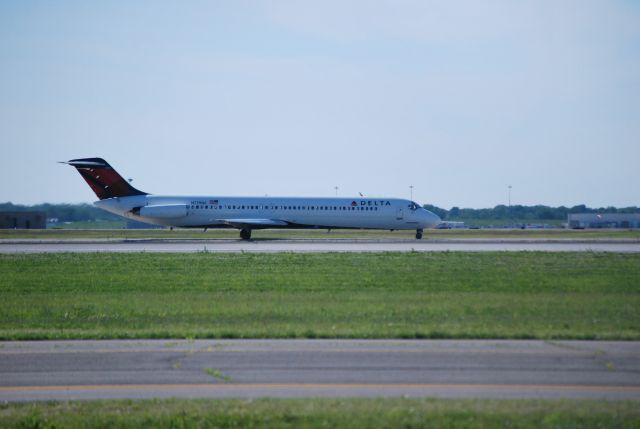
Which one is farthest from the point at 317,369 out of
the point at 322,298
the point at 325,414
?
the point at 322,298

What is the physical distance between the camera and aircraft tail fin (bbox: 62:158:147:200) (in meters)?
53.8

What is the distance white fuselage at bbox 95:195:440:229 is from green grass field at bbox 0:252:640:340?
22.1 metres

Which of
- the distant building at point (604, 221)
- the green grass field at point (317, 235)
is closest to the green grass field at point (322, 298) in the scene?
the green grass field at point (317, 235)

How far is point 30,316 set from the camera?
56.2ft

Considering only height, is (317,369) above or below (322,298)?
below

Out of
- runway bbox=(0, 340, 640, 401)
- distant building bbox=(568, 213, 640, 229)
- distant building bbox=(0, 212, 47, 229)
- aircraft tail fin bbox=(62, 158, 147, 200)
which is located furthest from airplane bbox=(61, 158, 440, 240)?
distant building bbox=(568, 213, 640, 229)

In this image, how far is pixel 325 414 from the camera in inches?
344

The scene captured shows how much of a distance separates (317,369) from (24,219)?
9229 cm

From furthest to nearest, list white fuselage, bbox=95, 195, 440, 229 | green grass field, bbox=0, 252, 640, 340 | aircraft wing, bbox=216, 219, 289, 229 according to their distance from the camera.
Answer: white fuselage, bbox=95, 195, 440, 229 → aircraft wing, bbox=216, 219, 289, 229 → green grass field, bbox=0, 252, 640, 340

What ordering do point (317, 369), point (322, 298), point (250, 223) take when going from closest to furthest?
point (317, 369)
point (322, 298)
point (250, 223)

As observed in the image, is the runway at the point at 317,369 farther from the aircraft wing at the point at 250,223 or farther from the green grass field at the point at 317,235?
the green grass field at the point at 317,235

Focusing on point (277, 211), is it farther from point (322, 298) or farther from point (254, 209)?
point (322, 298)

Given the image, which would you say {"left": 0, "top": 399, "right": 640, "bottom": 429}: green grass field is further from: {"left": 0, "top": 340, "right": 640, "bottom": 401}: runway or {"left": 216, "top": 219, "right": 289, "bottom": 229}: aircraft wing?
{"left": 216, "top": 219, "right": 289, "bottom": 229}: aircraft wing

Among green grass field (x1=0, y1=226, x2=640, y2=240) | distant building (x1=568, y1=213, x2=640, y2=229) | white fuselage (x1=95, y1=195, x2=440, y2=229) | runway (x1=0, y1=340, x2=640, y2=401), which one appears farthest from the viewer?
distant building (x1=568, y1=213, x2=640, y2=229)
